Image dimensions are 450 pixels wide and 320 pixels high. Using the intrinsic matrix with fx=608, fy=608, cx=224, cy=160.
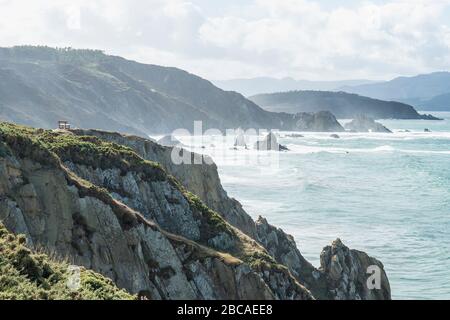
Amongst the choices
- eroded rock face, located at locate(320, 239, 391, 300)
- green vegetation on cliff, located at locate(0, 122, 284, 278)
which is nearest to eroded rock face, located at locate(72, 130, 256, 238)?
eroded rock face, located at locate(320, 239, 391, 300)

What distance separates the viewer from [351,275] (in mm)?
36594

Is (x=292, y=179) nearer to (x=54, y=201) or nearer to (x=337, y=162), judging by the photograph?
(x=337, y=162)

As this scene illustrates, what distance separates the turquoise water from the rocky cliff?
15.5 meters

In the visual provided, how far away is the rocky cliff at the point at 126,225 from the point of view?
23.7 m

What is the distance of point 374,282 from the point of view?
36.2 meters

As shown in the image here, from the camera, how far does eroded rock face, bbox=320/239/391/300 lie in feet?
117

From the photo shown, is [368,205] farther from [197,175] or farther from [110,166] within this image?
[110,166]

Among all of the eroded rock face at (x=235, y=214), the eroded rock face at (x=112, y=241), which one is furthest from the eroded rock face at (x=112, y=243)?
the eroded rock face at (x=235, y=214)

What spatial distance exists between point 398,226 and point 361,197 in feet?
58.8

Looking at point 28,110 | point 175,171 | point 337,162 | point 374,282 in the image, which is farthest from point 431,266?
point 28,110

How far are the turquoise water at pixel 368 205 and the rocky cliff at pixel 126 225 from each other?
15.5m

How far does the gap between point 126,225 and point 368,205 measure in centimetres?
4903

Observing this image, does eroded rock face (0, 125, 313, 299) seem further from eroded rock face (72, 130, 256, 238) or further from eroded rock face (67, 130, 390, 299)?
eroded rock face (72, 130, 256, 238)

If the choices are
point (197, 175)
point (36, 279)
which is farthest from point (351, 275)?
point (36, 279)
